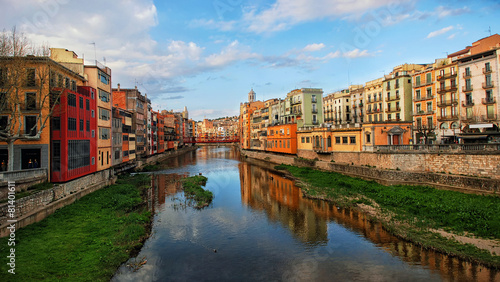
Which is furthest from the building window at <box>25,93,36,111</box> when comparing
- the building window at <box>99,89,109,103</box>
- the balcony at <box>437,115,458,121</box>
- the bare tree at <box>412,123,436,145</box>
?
the balcony at <box>437,115,458,121</box>

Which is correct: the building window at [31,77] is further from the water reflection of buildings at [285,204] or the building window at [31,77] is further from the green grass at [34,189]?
the water reflection of buildings at [285,204]

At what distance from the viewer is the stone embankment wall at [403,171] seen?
23250 mm

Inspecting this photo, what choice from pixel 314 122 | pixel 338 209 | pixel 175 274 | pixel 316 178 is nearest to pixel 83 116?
pixel 175 274

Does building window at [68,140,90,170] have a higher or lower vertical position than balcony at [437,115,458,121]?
lower

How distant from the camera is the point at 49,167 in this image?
23297 millimetres

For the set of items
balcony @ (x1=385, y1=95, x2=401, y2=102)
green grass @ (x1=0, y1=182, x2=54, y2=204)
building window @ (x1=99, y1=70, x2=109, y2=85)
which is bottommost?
green grass @ (x1=0, y1=182, x2=54, y2=204)

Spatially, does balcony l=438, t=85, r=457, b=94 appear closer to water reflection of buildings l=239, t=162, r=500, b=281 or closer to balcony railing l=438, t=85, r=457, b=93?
balcony railing l=438, t=85, r=457, b=93

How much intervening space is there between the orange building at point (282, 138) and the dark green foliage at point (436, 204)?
80.7ft

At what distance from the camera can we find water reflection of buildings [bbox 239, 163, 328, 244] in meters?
20.4

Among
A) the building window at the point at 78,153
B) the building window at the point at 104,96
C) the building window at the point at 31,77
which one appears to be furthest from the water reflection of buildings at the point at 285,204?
the building window at the point at 31,77

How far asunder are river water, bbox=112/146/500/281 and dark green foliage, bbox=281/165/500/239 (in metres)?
3.30

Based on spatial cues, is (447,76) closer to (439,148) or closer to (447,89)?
(447,89)

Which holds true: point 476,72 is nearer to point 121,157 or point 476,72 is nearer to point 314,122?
point 314,122

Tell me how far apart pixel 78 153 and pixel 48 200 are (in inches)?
258
